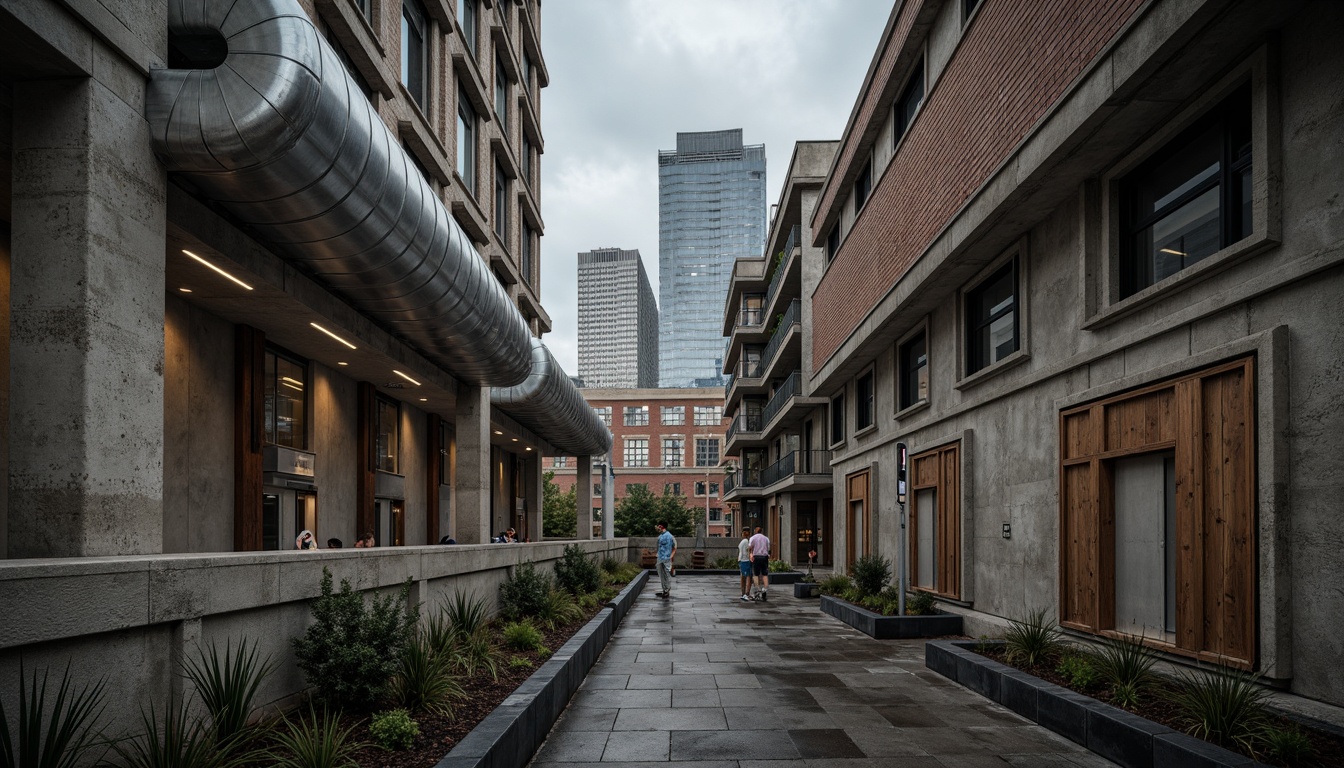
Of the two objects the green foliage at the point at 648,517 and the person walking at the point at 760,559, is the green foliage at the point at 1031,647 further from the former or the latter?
the green foliage at the point at 648,517

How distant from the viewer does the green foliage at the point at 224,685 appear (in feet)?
17.5

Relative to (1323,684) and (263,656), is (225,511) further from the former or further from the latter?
(1323,684)

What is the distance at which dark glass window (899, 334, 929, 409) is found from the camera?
61.6ft

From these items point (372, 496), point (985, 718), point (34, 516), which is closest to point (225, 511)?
point (372, 496)

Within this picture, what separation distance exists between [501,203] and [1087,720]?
90.8 ft

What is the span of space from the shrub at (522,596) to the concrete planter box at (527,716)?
172 centimetres

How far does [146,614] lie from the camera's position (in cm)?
487

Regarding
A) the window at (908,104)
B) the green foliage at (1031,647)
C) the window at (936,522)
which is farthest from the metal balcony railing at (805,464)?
the green foliage at (1031,647)

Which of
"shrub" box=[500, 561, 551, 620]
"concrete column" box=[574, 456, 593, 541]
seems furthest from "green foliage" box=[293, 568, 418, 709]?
"concrete column" box=[574, 456, 593, 541]

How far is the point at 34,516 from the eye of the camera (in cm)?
599

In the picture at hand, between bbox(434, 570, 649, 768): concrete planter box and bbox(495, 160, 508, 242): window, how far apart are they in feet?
70.7

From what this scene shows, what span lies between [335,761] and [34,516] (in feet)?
8.98

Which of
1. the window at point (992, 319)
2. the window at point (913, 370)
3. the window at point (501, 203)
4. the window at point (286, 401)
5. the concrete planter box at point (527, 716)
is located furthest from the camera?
the window at point (501, 203)

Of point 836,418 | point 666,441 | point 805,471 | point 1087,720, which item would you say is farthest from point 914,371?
point 666,441
